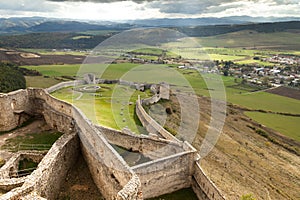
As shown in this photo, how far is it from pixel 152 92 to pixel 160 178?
2712 centimetres

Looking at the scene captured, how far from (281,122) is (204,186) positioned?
40165mm

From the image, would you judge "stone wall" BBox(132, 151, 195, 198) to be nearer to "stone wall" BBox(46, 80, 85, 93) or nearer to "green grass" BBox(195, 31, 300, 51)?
"stone wall" BBox(46, 80, 85, 93)

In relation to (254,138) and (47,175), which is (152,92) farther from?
(47,175)

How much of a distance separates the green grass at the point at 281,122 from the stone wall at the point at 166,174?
3244 cm

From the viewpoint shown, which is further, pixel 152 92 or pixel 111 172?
pixel 152 92

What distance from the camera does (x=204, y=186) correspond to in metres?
17.3

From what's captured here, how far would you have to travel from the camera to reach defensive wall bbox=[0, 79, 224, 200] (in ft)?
40.5

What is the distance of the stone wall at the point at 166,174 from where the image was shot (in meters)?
16.0

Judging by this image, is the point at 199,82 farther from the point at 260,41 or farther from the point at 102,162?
the point at 260,41

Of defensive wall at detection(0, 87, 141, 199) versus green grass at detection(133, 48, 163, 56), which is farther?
green grass at detection(133, 48, 163, 56)

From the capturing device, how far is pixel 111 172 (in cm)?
1318

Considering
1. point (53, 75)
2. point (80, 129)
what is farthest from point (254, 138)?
point (53, 75)

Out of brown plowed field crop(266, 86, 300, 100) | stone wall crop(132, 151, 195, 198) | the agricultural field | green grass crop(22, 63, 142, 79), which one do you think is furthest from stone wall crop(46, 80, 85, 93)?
brown plowed field crop(266, 86, 300, 100)

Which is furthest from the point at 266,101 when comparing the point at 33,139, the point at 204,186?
the point at 33,139
